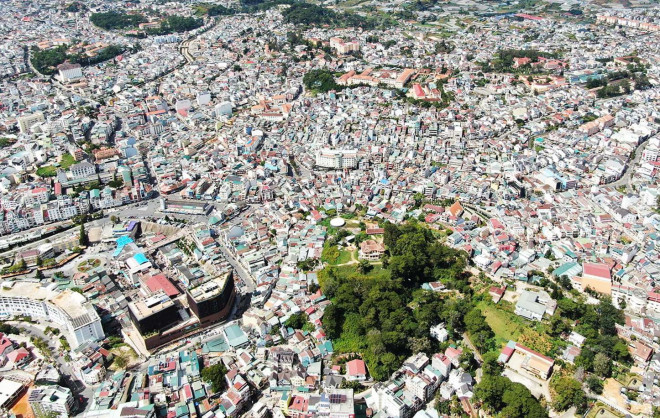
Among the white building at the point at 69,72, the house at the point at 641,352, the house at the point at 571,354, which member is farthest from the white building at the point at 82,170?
the house at the point at 641,352

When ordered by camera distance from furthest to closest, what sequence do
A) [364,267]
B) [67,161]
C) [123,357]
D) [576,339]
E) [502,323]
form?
[67,161] → [364,267] → [502,323] → [123,357] → [576,339]

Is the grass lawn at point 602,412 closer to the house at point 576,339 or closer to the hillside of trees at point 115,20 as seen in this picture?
the house at point 576,339

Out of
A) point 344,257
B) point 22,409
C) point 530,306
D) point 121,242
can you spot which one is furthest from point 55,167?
point 530,306

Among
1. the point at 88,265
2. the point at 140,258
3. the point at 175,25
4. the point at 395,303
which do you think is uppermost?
the point at 175,25

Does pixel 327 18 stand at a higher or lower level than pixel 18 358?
higher

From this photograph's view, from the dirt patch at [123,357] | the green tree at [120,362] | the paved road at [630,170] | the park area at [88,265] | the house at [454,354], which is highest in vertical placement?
the paved road at [630,170]

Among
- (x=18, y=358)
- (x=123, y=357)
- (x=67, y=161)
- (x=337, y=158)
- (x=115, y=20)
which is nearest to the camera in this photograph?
(x=18, y=358)

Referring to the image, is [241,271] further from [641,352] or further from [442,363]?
[641,352]
